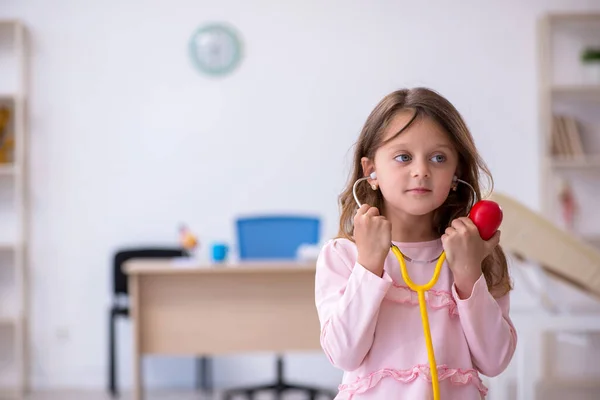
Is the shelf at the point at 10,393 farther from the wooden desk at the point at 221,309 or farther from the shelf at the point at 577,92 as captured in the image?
the shelf at the point at 577,92

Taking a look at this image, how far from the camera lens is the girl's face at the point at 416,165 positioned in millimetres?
1132

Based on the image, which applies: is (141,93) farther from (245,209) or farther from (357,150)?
(357,150)

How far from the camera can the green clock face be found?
4895 mm

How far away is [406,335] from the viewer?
1.16 m

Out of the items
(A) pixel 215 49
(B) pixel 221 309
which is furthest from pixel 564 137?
(B) pixel 221 309

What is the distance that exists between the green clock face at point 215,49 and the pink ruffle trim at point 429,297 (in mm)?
3921

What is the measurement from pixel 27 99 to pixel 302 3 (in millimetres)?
1861

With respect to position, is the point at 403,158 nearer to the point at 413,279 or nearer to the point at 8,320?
the point at 413,279

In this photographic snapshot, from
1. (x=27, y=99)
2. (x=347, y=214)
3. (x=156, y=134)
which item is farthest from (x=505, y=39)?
(x=347, y=214)

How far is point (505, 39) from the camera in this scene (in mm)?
4961

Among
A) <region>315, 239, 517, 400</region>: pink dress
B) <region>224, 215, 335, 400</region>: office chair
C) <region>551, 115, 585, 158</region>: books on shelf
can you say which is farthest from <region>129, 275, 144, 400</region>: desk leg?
<region>551, 115, 585, 158</region>: books on shelf

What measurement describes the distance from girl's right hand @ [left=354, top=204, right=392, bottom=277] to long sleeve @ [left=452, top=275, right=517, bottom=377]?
0.41 feet

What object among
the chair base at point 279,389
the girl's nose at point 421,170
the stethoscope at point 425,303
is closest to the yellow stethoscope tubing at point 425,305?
the stethoscope at point 425,303

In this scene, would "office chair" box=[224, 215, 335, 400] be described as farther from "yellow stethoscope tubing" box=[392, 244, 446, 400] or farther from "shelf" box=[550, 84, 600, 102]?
"yellow stethoscope tubing" box=[392, 244, 446, 400]
